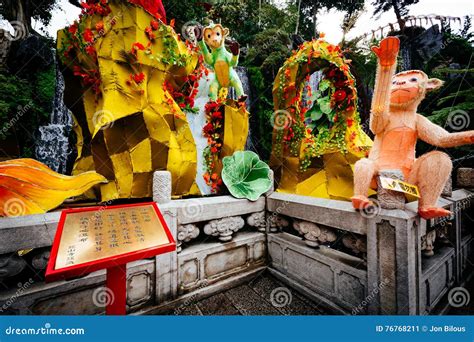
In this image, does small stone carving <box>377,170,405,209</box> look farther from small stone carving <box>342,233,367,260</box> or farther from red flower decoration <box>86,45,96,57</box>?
red flower decoration <box>86,45,96,57</box>

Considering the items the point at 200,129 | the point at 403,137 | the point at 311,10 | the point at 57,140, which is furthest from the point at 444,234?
the point at 311,10

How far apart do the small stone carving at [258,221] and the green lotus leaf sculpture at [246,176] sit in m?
0.31

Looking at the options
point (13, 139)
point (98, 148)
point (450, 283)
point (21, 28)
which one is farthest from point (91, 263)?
point (21, 28)

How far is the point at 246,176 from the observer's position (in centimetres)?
421

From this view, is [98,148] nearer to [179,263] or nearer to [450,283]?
[179,263]

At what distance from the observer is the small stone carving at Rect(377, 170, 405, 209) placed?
8.07 ft

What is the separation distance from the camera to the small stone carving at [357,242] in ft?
8.89

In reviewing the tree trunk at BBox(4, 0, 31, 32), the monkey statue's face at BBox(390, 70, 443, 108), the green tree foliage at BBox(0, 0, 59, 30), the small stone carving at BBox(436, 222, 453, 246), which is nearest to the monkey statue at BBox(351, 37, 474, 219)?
the monkey statue's face at BBox(390, 70, 443, 108)

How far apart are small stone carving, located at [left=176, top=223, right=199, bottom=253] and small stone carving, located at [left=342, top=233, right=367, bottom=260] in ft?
6.63

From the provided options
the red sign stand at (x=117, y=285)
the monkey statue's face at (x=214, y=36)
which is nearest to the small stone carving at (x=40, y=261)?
the red sign stand at (x=117, y=285)

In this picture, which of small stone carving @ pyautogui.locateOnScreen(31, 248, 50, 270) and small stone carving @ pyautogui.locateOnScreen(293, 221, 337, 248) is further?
small stone carving @ pyautogui.locateOnScreen(293, 221, 337, 248)

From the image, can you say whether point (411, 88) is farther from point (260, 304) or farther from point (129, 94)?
point (129, 94)

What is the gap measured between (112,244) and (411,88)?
3.49 m

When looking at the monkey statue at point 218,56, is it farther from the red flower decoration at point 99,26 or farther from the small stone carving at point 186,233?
the small stone carving at point 186,233
